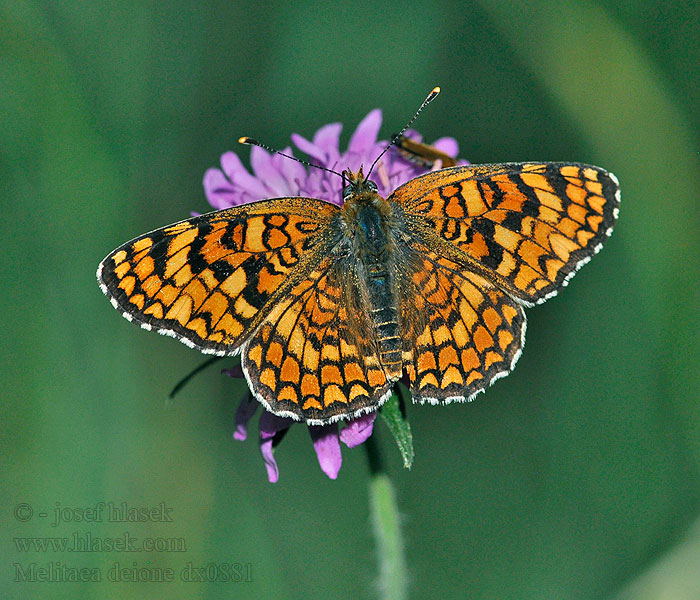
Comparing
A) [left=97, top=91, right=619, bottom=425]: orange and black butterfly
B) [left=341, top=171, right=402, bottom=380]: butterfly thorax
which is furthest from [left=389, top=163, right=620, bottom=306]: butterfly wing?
[left=341, top=171, right=402, bottom=380]: butterfly thorax

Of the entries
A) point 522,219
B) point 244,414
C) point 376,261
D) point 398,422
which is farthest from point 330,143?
point 398,422

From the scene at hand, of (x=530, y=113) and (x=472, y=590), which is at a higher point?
(x=530, y=113)

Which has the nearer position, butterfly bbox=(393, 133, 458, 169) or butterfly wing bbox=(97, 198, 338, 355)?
butterfly wing bbox=(97, 198, 338, 355)

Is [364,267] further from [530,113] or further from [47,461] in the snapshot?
[530,113]

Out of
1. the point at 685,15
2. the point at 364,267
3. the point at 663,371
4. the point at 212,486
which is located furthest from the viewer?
the point at 685,15

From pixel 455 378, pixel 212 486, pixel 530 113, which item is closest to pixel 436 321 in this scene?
pixel 455 378

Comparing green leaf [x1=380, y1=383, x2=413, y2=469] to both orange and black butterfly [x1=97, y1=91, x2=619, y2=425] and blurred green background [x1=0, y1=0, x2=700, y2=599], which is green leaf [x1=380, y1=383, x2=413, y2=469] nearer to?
orange and black butterfly [x1=97, y1=91, x2=619, y2=425]

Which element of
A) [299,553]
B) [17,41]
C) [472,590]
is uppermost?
[17,41]

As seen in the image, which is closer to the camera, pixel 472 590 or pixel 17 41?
pixel 472 590
